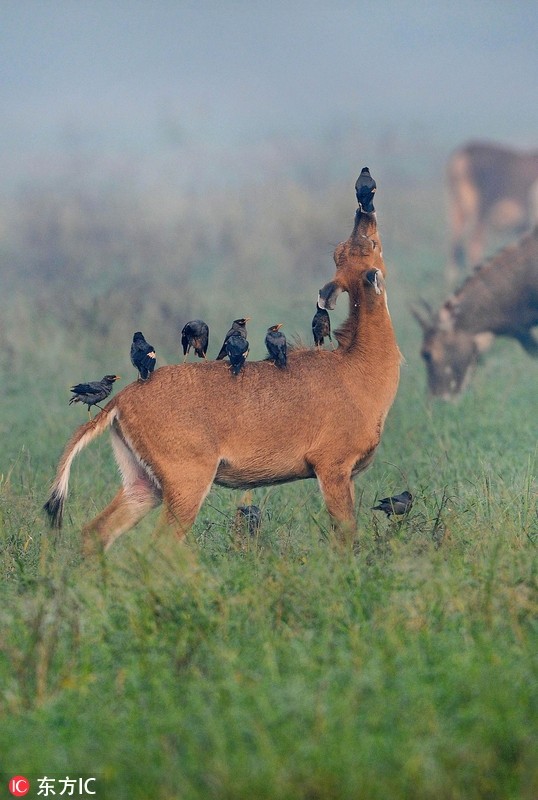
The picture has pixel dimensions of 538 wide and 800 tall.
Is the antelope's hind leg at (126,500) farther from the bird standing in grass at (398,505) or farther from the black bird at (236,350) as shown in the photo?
the bird standing in grass at (398,505)

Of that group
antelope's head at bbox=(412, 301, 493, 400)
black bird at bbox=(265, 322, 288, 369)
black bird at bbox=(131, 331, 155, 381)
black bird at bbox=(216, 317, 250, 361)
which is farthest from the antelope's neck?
antelope's head at bbox=(412, 301, 493, 400)

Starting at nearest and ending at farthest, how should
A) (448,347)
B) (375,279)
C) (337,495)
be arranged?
(337,495), (375,279), (448,347)

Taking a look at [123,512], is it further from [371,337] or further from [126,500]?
[371,337]

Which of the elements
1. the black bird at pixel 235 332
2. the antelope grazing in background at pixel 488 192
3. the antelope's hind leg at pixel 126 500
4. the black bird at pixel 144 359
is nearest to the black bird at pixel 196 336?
the black bird at pixel 235 332

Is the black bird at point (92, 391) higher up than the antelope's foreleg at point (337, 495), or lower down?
higher up

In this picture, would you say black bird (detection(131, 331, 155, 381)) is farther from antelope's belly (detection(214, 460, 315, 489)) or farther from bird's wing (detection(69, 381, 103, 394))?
antelope's belly (detection(214, 460, 315, 489))

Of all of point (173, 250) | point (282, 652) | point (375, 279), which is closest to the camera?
point (282, 652)

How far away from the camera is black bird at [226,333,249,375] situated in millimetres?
7164

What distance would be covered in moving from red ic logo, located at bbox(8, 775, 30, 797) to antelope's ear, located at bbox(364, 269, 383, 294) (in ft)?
13.3

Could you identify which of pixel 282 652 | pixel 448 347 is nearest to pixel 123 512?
pixel 282 652

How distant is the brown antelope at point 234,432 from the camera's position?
22.8 feet

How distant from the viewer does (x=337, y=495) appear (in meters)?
7.17

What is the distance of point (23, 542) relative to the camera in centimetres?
752

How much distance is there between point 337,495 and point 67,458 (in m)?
1.51
